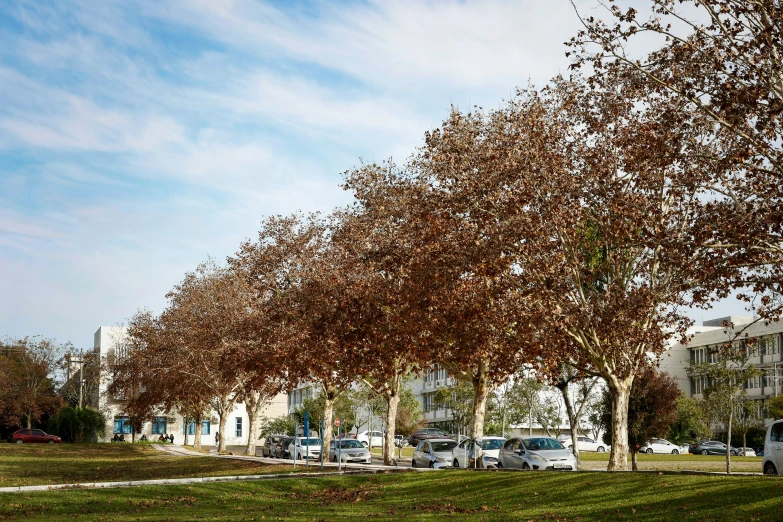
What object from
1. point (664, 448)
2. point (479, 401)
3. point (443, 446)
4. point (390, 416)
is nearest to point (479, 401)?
point (479, 401)

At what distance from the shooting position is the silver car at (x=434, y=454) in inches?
1452

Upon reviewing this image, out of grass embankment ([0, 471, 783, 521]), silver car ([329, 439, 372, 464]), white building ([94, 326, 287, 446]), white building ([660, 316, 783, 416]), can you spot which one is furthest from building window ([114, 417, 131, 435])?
grass embankment ([0, 471, 783, 521])

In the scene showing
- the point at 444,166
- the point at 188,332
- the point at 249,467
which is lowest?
the point at 249,467

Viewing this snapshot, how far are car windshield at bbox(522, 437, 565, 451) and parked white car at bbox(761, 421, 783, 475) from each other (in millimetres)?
8744

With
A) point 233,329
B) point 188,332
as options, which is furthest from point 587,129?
point 188,332

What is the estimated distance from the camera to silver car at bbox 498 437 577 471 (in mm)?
30203

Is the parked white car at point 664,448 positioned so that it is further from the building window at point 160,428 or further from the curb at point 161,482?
the building window at point 160,428

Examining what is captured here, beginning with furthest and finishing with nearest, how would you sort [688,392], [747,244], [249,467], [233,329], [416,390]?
[416,390] → [688,392] → [233,329] → [249,467] → [747,244]

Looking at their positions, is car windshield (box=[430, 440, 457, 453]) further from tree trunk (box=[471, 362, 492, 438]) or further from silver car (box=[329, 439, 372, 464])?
silver car (box=[329, 439, 372, 464])

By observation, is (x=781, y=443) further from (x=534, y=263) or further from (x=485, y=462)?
(x=485, y=462)

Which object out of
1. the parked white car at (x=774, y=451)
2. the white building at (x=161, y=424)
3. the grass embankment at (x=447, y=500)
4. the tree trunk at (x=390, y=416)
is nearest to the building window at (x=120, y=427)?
the white building at (x=161, y=424)

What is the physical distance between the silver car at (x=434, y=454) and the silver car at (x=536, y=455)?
183 inches

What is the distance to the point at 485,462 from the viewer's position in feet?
114

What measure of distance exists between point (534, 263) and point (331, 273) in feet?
42.1
